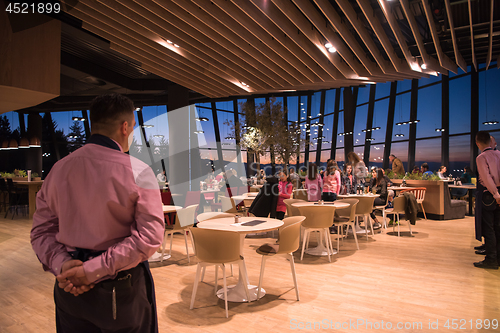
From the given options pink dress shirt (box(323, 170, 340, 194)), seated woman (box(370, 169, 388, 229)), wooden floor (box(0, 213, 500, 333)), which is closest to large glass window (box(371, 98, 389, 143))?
seated woman (box(370, 169, 388, 229))

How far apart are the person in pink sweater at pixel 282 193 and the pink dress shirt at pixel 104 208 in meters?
5.36

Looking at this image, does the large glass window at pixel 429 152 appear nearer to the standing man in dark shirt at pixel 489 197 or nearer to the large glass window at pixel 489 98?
the large glass window at pixel 489 98

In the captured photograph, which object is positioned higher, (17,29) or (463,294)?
(17,29)

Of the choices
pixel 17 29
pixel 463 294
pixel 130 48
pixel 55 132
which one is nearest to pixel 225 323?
pixel 463 294

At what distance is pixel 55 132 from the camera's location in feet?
45.6

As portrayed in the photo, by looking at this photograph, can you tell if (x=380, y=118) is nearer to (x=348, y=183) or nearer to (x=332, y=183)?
(x=348, y=183)

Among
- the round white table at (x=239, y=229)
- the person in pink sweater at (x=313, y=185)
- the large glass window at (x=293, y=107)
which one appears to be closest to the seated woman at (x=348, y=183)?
the person in pink sweater at (x=313, y=185)

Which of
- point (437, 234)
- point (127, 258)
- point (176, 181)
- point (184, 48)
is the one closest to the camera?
point (127, 258)

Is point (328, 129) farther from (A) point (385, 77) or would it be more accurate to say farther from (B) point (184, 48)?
(B) point (184, 48)

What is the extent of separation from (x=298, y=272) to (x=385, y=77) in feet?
19.9

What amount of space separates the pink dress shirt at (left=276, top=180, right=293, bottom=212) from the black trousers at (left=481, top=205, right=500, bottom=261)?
131 inches

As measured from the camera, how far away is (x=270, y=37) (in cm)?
568

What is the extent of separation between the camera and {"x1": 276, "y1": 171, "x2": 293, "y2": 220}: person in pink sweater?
6.48 metres

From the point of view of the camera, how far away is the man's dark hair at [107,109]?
4.21ft
